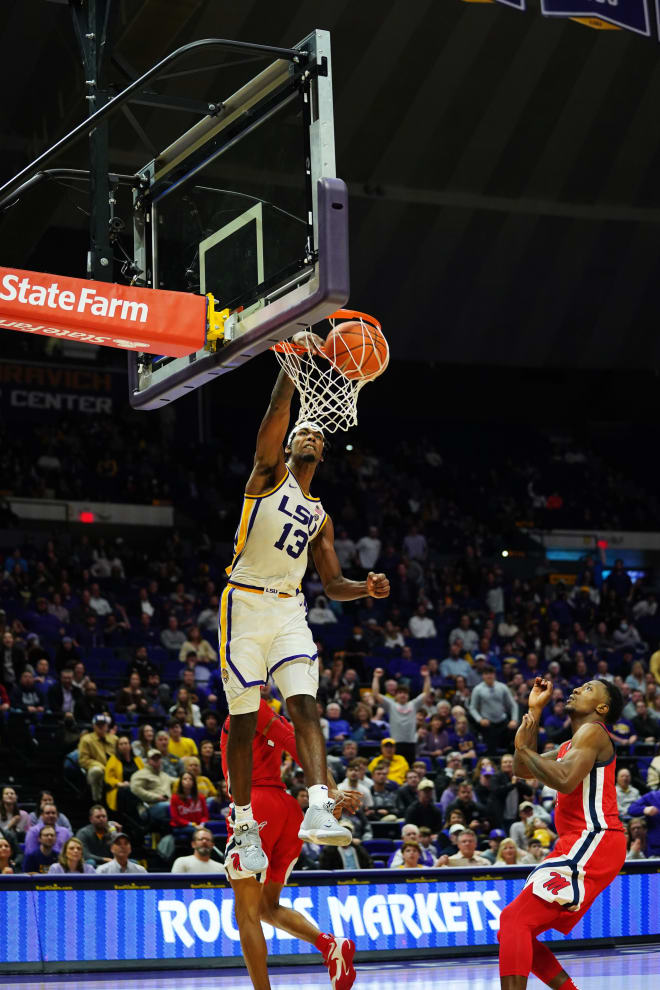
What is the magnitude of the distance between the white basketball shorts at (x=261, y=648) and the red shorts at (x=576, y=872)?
5.15 ft

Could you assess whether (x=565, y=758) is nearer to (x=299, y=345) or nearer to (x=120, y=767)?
(x=299, y=345)

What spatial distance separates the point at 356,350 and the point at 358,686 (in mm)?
12141

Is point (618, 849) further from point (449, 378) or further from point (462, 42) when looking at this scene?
point (449, 378)

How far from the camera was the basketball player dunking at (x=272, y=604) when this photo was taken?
7199 millimetres

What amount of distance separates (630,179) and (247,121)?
73.2ft

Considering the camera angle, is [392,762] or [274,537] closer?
[274,537]

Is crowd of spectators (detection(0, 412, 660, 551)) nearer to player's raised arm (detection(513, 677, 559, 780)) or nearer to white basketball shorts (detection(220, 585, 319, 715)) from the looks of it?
white basketball shorts (detection(220, 585, 319, 715))

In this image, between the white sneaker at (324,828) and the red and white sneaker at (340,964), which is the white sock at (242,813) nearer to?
the white sneaker at (324,828)

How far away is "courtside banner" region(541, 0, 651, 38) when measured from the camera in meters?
17.5

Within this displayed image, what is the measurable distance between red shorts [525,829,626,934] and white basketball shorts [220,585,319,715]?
1.57 m

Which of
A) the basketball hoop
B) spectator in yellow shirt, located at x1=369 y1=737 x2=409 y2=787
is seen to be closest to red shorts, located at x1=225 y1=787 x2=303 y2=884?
the basketball hoop

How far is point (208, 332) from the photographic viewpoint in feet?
24.8

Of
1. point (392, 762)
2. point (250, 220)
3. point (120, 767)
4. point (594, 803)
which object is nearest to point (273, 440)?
point (250, 220)

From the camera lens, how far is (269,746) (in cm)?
784
